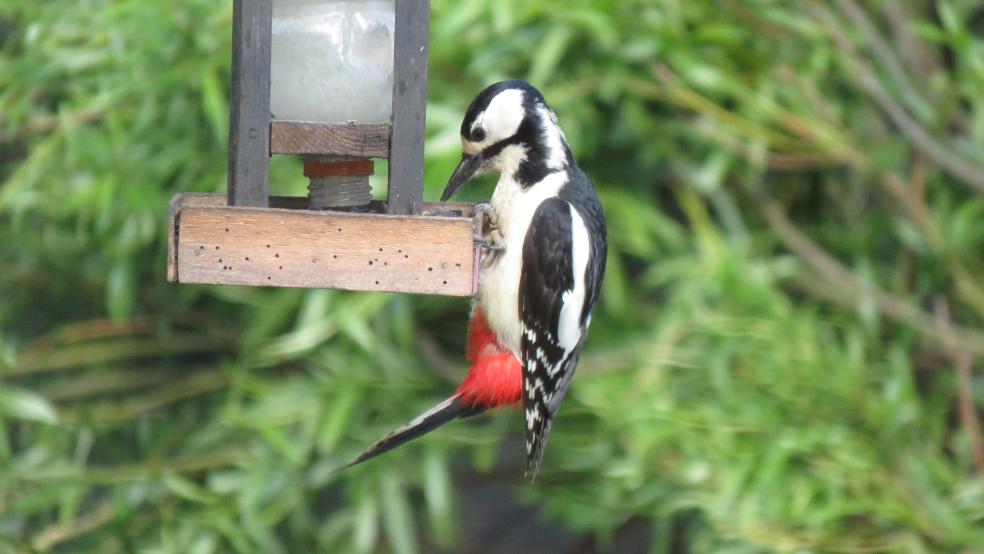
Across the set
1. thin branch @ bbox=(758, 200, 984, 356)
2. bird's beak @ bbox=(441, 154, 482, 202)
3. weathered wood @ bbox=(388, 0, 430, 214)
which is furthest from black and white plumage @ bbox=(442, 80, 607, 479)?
thin branch @ bbox=(758, 200, 984, 356)

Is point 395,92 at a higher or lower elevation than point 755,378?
higher

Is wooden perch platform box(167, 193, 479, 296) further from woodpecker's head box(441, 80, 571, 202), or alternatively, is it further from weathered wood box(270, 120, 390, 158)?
woodpecker's head box(441, 80, 571, 202)

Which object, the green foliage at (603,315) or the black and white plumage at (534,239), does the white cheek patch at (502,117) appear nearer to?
the black and white plumage at (534,239)

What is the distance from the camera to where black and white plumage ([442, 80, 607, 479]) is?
1.68 metres

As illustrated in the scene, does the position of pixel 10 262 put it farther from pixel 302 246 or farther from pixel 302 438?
pixel 302 246

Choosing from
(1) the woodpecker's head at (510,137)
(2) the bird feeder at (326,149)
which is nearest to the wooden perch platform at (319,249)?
(2) the bird feeder at (326,149)

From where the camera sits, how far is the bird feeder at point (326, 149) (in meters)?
1.29

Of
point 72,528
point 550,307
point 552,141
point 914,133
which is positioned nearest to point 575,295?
point 550,307

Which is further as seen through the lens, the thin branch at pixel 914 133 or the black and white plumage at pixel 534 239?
the thin branch at pixel 914 133

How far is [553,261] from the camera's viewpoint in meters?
1.72

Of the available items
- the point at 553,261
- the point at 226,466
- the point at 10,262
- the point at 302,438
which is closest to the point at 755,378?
the point at 553,261

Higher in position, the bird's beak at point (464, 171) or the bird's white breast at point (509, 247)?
the bird's beak at point (464, 171)

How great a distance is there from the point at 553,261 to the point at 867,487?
785 mm

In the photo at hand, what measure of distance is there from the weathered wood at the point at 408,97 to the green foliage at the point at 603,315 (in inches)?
28.8
